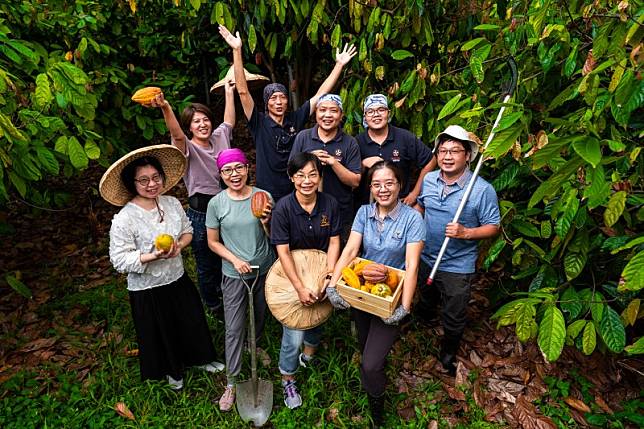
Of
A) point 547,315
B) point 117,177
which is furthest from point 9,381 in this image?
point 547,315

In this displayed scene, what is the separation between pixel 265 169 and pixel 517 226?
1.73 metres

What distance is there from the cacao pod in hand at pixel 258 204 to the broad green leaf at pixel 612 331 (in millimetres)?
1871

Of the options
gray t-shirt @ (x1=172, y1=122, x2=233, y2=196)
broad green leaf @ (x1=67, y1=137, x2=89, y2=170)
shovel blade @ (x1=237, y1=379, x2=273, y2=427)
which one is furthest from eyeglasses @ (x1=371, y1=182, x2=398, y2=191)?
broad green leaf @ (x1=67, y1=137, x2=89, y2=170)

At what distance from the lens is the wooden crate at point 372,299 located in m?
2.12

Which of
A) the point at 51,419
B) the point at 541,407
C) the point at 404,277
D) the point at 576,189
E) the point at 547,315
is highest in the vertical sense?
the point at 576,189

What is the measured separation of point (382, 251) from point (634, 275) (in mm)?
1193

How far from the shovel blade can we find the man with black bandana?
1.31 meters

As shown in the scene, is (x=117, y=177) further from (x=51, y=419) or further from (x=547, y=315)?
(x=547, y=315)

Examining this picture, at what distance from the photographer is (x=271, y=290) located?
8.38 ft

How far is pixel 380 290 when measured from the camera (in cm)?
217

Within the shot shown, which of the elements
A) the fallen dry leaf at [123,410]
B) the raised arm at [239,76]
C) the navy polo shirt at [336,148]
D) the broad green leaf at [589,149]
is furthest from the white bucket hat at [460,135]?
the fallen dry leaf at [123,410]

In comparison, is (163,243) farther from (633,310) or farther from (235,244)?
(633,310)

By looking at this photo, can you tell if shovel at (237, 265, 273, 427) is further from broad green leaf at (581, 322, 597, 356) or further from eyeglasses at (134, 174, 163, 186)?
broad green leaf at (581, 322, 597, 356)

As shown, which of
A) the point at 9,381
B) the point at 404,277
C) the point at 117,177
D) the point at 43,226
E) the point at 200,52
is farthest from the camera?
the point at 200,52
